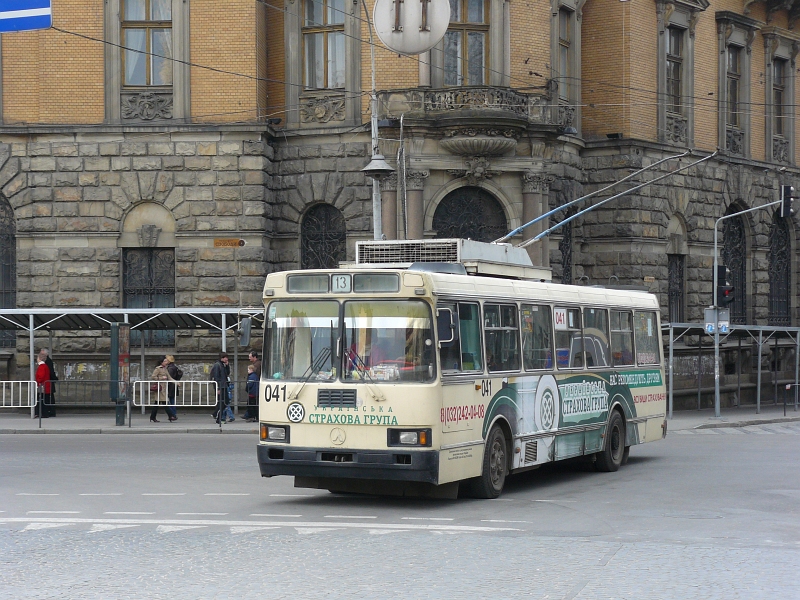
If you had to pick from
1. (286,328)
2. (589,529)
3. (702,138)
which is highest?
(702,138)

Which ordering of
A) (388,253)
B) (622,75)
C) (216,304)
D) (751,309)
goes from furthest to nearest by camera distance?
1. (751,309)
2. (622,75)
3. (216,304)
4. (388,253)

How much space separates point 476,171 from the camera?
3067 cm

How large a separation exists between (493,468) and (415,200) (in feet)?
53.4

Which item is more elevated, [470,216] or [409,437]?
[470,216]

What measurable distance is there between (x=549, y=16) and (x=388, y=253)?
16.9 m

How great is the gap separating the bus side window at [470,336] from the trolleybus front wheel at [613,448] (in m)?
4.50

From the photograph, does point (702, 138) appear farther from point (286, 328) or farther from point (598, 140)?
point (286, 328)

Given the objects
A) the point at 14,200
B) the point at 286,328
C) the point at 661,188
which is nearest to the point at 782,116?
the point at 661,188

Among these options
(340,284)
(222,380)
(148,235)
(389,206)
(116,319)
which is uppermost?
(389,206)

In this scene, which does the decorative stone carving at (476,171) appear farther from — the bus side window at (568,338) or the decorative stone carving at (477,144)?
the bus side window at (568,338)

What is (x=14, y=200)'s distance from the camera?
3158 cm

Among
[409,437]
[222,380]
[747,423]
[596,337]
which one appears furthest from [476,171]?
[409,437]

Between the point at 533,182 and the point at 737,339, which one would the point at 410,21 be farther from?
the point at 737,339

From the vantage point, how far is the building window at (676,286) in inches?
1449
